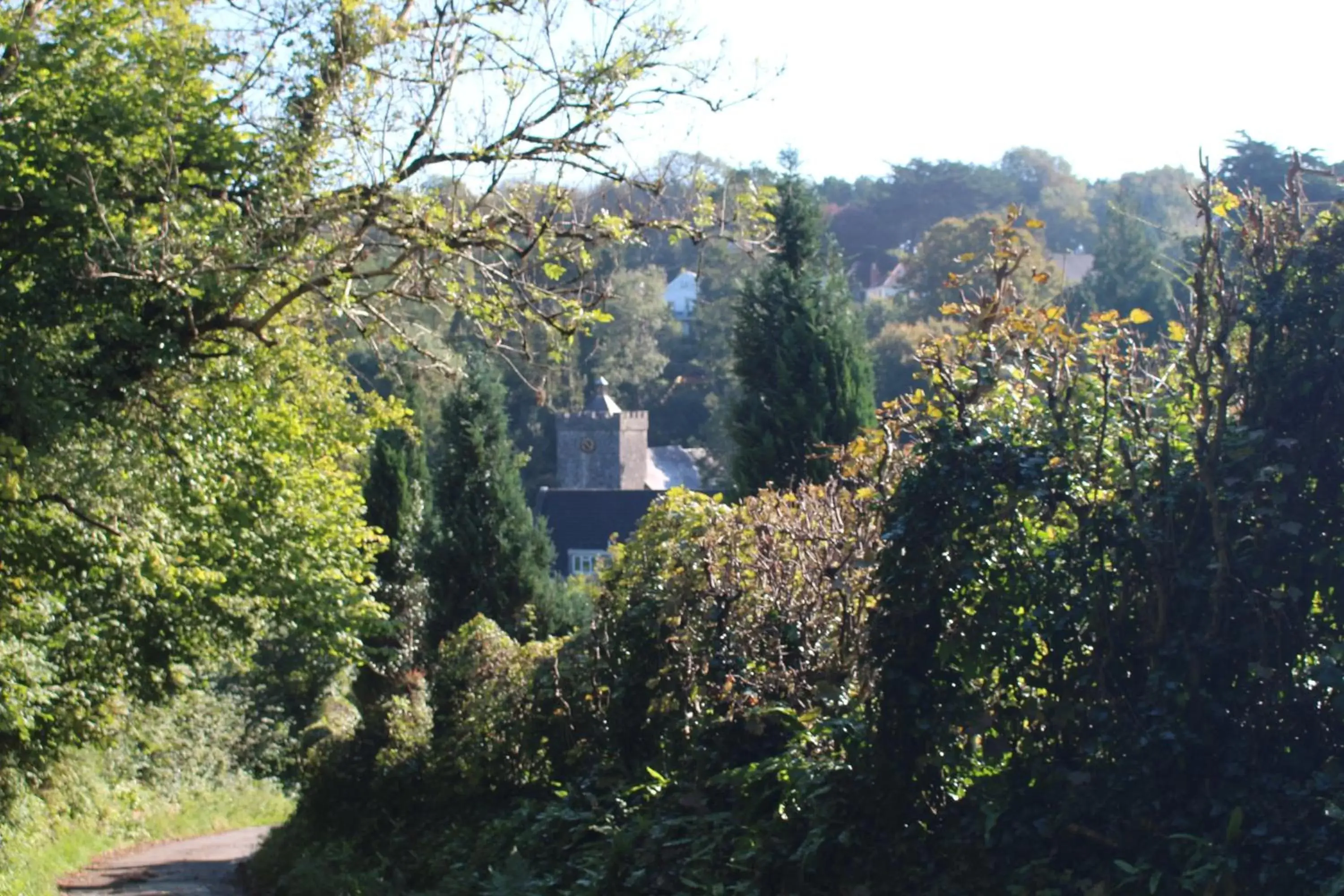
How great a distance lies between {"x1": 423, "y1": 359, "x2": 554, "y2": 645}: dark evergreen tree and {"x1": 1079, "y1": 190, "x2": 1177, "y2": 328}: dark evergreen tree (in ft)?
65.7

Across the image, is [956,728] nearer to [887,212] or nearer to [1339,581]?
[1339,581]

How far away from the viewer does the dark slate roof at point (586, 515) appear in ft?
174

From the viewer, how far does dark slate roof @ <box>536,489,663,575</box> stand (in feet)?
174

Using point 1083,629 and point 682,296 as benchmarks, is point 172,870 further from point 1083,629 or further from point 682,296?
point 682,296

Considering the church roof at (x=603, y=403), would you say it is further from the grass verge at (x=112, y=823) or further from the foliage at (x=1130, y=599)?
the foliage at (x=1130, y=599)

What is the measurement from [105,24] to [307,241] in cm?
244

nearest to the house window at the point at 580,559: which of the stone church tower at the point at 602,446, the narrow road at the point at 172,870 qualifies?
the stone church tower at the point at 602,446

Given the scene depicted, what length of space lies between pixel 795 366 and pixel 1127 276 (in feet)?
105

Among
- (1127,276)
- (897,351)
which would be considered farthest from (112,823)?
(1127,276)

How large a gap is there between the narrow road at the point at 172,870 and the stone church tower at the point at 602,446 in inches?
1307

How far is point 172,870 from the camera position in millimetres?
20344

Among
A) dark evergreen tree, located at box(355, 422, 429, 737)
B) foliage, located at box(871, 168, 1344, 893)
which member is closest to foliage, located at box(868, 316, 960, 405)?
dark evergreen tree, located at box(355, 422, 429, 737)

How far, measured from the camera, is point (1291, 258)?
18.4ft

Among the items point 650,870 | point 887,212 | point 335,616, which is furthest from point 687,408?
point 650,870
